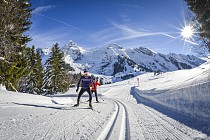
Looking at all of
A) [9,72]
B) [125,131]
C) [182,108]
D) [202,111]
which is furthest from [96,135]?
[9,72]

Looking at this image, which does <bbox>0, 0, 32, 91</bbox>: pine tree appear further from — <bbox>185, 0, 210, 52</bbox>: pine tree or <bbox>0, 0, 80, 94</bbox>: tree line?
<bbox>185, 0, 210, 52</bbox>: pine tree

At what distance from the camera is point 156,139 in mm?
4441

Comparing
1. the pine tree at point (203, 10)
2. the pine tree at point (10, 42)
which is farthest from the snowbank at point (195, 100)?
the pine tree at point (10, 42)

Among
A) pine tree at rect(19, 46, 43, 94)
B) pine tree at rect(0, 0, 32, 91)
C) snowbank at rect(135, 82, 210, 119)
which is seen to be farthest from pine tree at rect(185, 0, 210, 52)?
pine tree at rect(19, 46, 43, 94)

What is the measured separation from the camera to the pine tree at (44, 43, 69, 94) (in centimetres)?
3969

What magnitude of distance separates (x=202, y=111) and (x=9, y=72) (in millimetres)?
17741

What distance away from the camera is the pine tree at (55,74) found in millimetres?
39688

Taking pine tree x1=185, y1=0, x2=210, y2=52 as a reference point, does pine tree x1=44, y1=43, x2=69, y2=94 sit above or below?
below

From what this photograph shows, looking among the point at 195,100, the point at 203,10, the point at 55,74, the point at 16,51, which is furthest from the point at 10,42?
the point at 55,74

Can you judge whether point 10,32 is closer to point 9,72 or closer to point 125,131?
point 9,72

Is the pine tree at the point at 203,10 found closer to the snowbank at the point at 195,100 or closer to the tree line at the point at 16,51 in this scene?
the snowbank at the point at 195,100

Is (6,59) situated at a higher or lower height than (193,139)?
higher

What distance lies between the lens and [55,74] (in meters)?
39.8

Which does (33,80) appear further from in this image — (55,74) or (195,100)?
(195,100)
